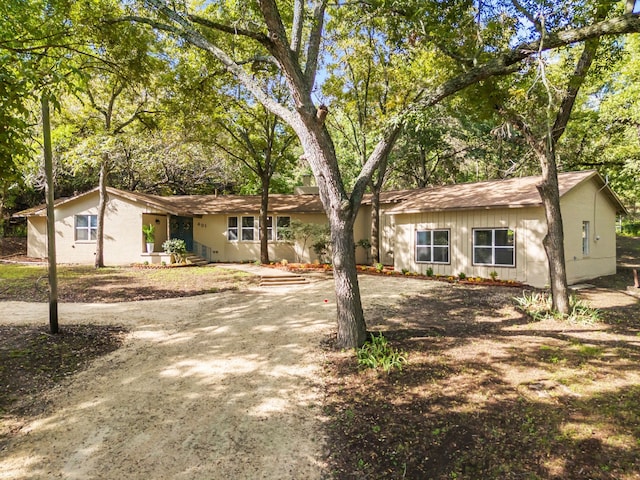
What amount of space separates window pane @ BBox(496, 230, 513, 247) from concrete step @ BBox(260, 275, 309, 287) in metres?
7.32

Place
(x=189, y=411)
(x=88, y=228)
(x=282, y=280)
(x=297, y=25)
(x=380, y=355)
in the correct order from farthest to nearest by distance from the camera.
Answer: (x=88, y=228)
(x=282, y=280)
(x=297, y=25)
(x=380, y=355)
(x=189, y=411)

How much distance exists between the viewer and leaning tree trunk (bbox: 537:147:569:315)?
836cm

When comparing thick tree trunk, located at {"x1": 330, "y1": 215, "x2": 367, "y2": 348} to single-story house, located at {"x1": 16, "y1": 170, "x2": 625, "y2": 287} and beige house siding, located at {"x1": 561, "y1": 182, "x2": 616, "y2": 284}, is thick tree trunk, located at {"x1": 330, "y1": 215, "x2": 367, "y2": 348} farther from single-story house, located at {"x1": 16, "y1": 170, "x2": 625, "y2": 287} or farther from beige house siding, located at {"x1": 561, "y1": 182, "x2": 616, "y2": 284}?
beige house siding, located at {"x1": 561, "y1": 182, "x2": 616, "y2": 284}

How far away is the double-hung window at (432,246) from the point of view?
49.5 feet

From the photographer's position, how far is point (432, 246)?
15500mm

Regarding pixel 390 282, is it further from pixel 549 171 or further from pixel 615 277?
pixel 615 277

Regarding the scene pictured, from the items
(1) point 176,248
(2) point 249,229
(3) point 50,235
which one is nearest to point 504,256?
(2) point 249,229

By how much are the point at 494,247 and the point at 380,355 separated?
973 cm

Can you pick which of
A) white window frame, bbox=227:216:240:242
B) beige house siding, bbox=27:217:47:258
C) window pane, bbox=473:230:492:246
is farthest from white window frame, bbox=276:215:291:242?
beige house siding, bbox=27:217:47:258

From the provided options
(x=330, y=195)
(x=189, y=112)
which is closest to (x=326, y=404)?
(x=330, y=195)

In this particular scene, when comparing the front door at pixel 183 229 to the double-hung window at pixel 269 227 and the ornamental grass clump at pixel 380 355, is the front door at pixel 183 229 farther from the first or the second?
the ornamental grass clump at pixel 380 355

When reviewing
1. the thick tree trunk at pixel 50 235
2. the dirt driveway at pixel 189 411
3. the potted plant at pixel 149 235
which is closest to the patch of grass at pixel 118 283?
the potted plant at pixel 149 235

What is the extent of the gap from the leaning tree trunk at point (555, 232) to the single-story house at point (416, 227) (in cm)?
409

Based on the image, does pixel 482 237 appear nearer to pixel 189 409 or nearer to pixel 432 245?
pixel 432 245
